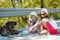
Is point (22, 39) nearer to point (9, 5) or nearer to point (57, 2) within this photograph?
point (9, 5)

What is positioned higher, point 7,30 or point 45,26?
point 45,26

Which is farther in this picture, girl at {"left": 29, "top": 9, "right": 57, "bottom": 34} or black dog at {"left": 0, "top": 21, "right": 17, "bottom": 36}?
black dog at {"left": 0, "top": 21, "right": 17, "bottom": 36}

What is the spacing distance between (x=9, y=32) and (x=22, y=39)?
941 millimetres

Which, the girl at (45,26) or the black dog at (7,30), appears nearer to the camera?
the girl at (45,26)

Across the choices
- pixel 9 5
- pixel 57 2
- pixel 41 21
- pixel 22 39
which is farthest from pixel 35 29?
pixel 57 2

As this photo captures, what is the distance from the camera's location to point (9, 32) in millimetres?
4562

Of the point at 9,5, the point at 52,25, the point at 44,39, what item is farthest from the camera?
the point at 9,5

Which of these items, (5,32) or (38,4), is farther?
(38,4)

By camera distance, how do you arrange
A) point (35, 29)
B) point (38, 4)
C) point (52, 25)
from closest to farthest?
1. point (52, 25)
2. point (35, 29)
3. point (38, 4)

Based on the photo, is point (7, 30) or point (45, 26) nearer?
point (45, 26)

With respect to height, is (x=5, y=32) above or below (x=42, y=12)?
below

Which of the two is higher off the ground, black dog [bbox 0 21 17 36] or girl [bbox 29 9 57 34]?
girl [bbox 29 9 57 34]

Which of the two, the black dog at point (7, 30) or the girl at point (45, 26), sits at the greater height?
the girl at point (45, 26)

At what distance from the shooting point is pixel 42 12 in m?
4.18
